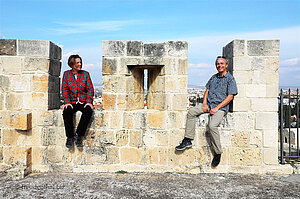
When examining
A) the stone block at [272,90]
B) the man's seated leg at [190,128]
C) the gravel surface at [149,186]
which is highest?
the stone block at [272,90]

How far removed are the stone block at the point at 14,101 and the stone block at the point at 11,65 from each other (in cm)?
41

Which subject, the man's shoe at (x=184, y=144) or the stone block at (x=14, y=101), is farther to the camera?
the stone block at (x=14, y=101)

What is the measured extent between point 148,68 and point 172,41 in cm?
75

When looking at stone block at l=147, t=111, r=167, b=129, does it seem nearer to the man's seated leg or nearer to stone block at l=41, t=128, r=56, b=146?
the man's seated leg

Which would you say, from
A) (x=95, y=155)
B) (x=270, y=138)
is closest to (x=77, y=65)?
(x=95, y=155)

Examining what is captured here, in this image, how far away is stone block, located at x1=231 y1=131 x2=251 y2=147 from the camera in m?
4.49

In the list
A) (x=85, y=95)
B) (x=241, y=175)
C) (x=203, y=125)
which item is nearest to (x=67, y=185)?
(x=85, y=95)

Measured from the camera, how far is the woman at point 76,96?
171 inches

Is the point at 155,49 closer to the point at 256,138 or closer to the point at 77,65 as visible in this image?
the point at 77,65

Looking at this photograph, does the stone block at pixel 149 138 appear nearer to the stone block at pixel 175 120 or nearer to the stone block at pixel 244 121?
the stone block at pixel 175 120

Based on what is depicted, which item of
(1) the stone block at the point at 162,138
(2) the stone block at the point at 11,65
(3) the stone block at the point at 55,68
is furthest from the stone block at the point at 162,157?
(2) the stone block at the point at 11,65

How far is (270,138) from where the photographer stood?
4.52 metres

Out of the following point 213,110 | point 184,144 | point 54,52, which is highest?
point 54,52

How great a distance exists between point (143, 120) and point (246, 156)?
1.92m
